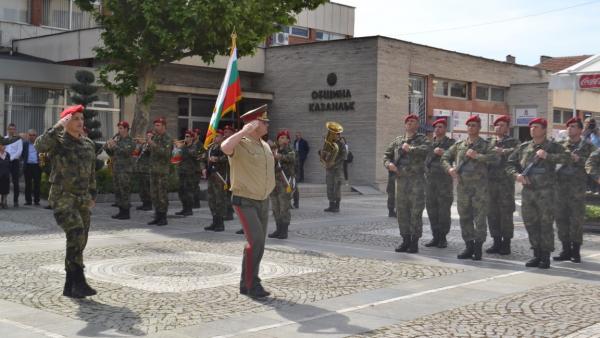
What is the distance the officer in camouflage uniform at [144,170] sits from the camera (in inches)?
600

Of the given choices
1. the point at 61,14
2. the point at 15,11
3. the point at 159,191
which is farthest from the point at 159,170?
the point at 61,14

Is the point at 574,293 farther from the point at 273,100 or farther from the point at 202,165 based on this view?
the point at 273,100

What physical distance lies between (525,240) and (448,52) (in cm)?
1837

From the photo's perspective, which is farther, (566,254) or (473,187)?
(566,254)

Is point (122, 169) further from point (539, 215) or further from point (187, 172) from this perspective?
point (539, 215)

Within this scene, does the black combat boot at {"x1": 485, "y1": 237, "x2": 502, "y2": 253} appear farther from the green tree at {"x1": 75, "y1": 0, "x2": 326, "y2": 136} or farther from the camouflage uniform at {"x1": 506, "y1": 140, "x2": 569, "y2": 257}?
the green tree at {"x1": 75, "y1": 0, "x2": 326, "y2": 136}

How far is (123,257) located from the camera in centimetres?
991

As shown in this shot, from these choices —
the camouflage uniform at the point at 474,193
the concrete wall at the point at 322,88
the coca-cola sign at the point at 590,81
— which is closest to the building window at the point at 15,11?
the concrete wall at the point at 322,88

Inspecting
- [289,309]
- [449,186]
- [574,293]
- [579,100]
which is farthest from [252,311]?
[579,100]

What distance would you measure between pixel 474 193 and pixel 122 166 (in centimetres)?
811

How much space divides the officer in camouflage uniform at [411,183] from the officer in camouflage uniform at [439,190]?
463mm

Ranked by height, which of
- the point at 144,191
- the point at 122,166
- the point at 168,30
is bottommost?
the point at 144,191

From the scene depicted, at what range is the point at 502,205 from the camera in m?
10.9

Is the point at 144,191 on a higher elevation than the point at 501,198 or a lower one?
lower
